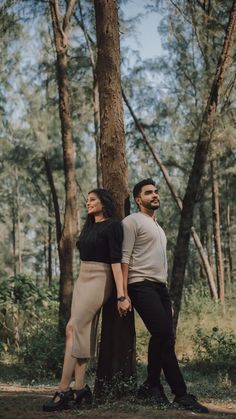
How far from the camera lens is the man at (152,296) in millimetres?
4695

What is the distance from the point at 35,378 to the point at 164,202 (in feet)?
80.9

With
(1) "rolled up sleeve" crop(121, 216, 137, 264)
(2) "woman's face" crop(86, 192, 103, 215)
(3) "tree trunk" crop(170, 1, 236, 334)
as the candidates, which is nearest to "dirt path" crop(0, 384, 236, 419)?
(1) "rolled up sleeve" crop(121, 216, 137, 264)

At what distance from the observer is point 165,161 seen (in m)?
20.9

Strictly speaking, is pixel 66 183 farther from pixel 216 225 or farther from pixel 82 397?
pixel 216 225

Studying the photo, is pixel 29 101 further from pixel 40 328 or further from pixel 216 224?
pixel 40 328

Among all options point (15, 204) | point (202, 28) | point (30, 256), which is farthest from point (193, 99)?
point (30, 256)

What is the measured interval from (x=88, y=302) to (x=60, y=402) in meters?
0.85

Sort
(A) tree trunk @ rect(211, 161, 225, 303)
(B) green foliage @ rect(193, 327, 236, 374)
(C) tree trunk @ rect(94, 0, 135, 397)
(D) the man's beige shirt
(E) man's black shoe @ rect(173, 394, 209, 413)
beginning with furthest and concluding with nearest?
(A) tree trunk @ rect(211, 161, 225, 303) → (B) green foliage @ rect(193, 327, 236, 374) → (C) tree trunk @ rect(94, 0, 135, 397) → (D) the man's beige shirt → (E) man's black shoe @ rect(173, 394, 209, 413)

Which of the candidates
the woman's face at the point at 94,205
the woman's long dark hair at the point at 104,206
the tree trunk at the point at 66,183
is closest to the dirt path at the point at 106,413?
the woman's long dark hair at the point at 104,206

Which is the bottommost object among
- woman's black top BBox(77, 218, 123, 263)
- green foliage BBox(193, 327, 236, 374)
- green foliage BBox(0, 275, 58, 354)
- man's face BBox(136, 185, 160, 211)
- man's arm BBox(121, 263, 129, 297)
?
green foliage BBox(193, 327, 236, 374)

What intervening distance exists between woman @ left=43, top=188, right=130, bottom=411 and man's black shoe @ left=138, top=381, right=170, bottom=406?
1.53 ft

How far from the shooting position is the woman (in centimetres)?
467

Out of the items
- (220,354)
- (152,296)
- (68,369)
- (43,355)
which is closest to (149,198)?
(152,296)

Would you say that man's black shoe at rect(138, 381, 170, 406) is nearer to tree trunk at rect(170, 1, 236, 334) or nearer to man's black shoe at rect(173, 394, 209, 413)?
man's black shoe at rect(173, 394, 209, 413)
